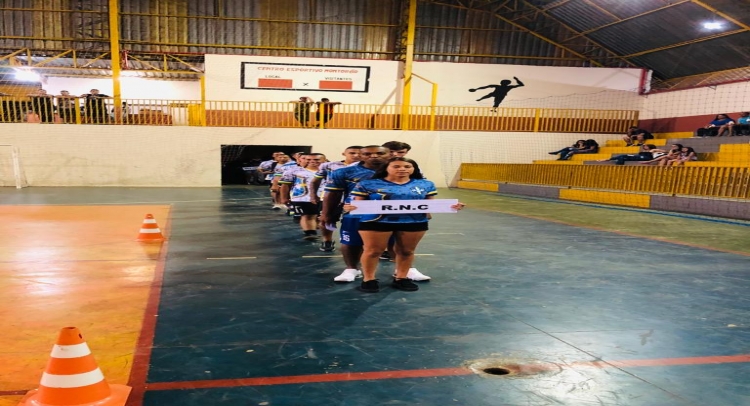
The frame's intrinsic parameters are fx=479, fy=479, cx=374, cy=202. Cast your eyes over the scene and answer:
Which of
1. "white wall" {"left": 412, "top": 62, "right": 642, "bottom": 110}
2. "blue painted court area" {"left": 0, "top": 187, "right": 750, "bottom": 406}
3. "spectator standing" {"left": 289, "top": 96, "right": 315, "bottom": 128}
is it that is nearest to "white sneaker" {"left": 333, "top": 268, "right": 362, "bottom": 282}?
"blue painted court area" {"left": 0, "top": 187, "right": 750, "bottom": 406}

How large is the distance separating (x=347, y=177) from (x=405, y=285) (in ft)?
4.17

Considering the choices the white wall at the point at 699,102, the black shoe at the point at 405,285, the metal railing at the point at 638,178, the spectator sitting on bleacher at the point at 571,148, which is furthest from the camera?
the spectator sitting on bleacher at the point at 571,148

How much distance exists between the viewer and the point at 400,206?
14.2 ft

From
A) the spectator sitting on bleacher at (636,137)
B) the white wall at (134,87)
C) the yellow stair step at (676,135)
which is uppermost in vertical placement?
the white wall at (134,87)

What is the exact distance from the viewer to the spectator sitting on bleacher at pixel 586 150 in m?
21.0

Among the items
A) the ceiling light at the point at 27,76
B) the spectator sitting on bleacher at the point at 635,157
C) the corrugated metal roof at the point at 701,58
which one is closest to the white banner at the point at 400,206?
the spectator sitting on bleacher at the point at 635,157

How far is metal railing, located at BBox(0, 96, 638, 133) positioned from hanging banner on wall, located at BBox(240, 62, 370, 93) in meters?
0.90

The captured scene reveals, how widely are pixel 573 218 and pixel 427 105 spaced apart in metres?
13.3

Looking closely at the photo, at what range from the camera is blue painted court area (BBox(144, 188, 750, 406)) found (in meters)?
2.61

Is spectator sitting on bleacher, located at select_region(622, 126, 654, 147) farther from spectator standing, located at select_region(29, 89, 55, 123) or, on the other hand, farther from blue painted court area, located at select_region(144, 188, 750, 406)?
spectator standing, located at select_region(29, 89, 55, 123)

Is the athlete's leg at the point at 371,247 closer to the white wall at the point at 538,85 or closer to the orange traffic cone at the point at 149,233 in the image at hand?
the orange traffic cone at the point at 149,233

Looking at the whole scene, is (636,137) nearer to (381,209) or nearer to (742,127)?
(742,127)

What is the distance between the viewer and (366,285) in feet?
15.1

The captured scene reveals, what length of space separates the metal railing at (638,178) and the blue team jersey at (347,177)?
10.3 meters
